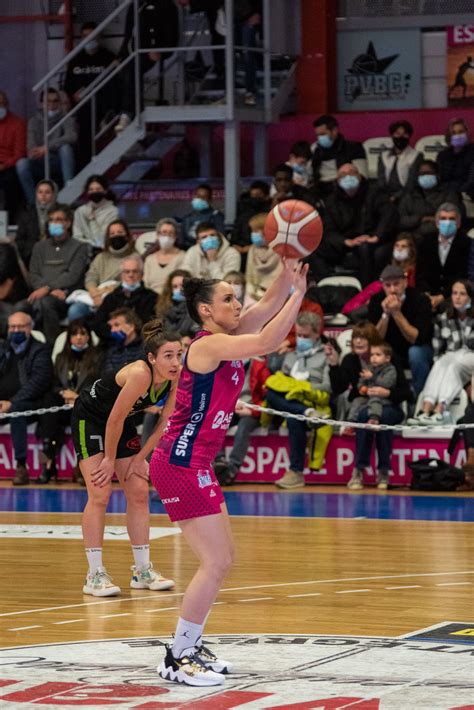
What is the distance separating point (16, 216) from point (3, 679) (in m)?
13.9

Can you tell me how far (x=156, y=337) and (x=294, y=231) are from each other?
2108mm

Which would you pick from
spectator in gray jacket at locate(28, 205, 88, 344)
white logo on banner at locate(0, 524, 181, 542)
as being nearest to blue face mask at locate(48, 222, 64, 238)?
spectator in gray jacket at locate(28, 205, 88, 344)

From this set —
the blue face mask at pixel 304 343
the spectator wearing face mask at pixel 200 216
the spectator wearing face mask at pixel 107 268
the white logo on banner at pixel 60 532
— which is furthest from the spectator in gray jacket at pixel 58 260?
the white logo on banner at pixel 60 532

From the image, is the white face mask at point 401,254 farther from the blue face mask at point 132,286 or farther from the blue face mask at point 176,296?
the blue face mask at point 132,286

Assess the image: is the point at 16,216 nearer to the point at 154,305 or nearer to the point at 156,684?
the point at 154,305

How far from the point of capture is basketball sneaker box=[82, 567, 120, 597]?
929cm

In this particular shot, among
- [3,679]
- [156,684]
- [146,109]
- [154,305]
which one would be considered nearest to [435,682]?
[156,684]

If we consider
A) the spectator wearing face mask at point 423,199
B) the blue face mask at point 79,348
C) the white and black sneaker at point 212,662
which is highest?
the spectator wearing face mask at point 423,199

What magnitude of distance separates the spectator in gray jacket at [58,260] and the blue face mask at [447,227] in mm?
4255

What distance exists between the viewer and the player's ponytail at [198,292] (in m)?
7.05

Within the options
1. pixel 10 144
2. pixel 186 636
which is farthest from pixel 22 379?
pixel 186 636

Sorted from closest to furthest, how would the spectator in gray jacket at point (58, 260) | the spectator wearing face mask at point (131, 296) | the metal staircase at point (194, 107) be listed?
the spectator wearing face mask at point (131, 296), the spectator in gray jacket at point (58, 260), the metal staircase at point (194, 107)

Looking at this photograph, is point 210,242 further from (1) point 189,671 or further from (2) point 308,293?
(1) point 189,671

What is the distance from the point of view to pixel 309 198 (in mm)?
16766
